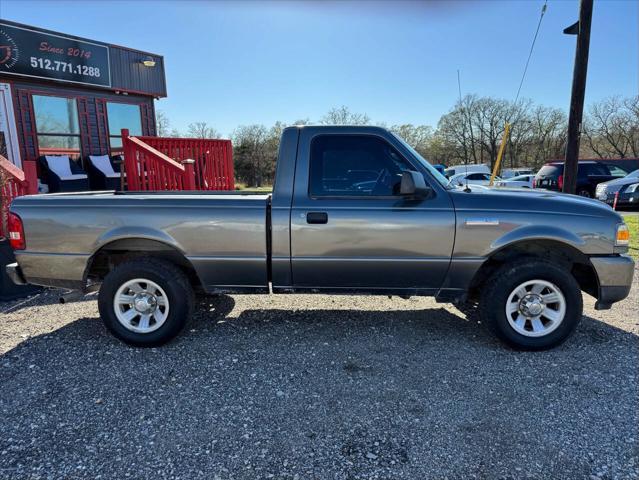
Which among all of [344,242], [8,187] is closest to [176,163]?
[8,187]

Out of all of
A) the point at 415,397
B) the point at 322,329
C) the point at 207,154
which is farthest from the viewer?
the point at 207,154

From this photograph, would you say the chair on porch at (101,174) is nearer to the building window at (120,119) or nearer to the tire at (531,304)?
the building window at (120,119)

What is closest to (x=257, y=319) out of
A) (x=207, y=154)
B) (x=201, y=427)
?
(x=201, y=427)

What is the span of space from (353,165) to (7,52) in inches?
377

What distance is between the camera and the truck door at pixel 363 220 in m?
3.60

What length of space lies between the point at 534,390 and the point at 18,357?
169 inches

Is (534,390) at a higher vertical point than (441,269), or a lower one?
lower

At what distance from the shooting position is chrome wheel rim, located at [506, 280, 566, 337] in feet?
11.9

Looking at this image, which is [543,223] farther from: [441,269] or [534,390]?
[534,390]

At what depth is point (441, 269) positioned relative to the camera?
3.68 meters

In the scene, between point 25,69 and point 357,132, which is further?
point 25,69

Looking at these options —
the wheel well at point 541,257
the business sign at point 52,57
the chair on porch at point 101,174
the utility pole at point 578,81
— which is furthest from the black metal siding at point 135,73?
the wheel well at point 541,257

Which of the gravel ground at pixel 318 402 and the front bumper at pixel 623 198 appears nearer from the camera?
the gravel ground at pixel 318 402

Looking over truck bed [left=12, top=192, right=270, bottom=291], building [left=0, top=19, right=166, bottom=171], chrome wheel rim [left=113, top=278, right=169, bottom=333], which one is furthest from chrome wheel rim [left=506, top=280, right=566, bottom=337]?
building [left=0, top=19, right=166, bottom=171]
